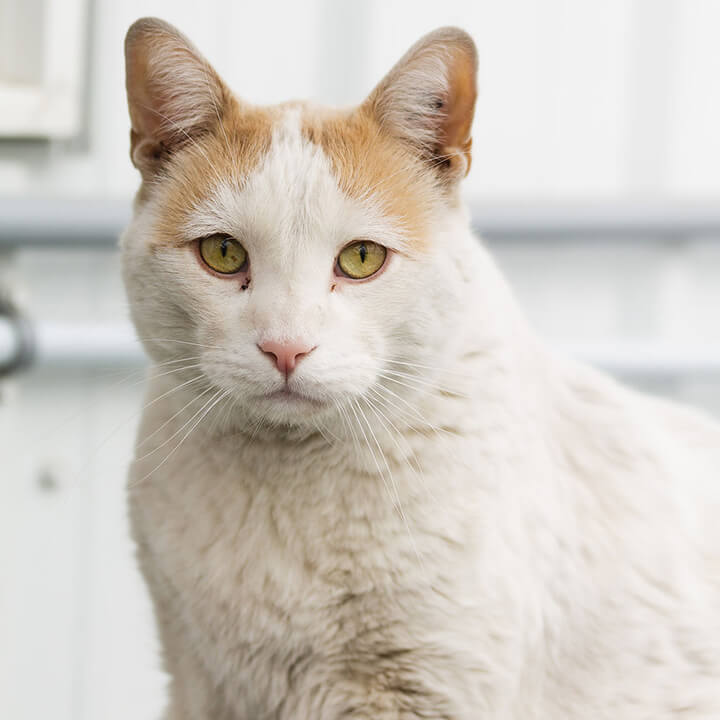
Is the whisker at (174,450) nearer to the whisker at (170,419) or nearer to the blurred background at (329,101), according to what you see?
the whisker at (170,419)

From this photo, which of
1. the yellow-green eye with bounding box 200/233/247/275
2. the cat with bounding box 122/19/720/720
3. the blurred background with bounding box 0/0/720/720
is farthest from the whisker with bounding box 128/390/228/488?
the blurred background with bounding box 0/0/720/720

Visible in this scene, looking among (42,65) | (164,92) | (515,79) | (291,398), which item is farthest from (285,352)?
(515,79)

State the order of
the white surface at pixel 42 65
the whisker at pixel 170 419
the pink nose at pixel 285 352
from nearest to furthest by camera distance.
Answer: the pink nose at pixel 285 352
the whisker at pixel 170 419
the white surface at pixel 42 65

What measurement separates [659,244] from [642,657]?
107 cm

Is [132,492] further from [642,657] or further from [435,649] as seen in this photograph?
[642,657]

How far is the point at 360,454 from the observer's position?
2.61ft

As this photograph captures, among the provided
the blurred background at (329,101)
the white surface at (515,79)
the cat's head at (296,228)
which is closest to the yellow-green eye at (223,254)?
the cat's head at (296,228)

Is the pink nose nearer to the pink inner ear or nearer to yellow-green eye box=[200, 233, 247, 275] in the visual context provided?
yellow-green eye box=[200, 233, 247, 275]

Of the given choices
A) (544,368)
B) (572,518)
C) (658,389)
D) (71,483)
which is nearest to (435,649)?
(572,518)

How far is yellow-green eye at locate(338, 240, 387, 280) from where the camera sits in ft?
2.44

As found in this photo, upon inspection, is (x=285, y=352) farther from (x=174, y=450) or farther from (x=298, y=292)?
(x=174, y=450)

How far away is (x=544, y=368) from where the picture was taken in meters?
0.91

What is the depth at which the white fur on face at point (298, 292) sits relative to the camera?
692mm

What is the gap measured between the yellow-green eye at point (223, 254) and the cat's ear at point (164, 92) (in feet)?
0.36
